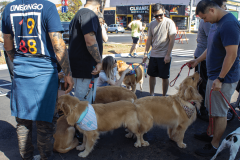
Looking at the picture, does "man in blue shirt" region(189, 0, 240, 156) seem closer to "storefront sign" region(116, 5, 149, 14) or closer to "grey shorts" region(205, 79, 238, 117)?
"grey shorts" region(205, 79, 238, 117)

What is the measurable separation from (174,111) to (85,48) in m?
1.60

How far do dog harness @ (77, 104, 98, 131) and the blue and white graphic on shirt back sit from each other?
3.09 feet

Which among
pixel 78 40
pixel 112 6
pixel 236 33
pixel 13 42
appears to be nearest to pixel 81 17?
pixel 78 40

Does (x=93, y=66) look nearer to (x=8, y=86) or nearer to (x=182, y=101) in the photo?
(x=182, y=101)

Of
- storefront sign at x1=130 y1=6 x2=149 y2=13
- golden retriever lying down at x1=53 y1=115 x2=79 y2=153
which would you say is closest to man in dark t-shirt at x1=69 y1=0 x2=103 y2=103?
golden retriever lying down at x1=53 y1=115 x2=79 y2=153

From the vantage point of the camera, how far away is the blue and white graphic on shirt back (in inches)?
77.9

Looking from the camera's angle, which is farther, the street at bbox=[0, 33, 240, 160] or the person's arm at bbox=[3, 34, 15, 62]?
the street at bbox=[0, 33, 240, 160]

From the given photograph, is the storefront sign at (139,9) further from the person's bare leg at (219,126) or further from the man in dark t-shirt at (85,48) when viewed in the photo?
the person's bare leg at (219,126)

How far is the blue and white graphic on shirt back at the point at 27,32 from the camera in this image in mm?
1979

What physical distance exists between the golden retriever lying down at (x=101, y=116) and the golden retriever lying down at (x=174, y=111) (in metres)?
0.14

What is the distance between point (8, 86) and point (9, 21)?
461 cm

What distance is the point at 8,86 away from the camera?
595cm

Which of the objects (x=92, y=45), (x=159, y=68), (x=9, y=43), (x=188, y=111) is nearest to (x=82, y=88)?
(x=92, y=45)

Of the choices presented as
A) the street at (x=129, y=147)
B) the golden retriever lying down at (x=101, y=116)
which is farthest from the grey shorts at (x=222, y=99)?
the golden retriever lying down at (x=101, y=116)
